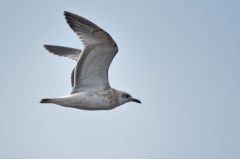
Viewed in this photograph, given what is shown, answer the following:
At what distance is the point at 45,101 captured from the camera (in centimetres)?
1512

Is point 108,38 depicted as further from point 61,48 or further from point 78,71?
point 61,48

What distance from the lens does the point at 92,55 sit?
1583 centimetres

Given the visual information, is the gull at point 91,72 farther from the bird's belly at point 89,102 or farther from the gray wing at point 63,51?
the gray wing at point 63,51

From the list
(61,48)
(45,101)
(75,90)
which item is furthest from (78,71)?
(61,48)

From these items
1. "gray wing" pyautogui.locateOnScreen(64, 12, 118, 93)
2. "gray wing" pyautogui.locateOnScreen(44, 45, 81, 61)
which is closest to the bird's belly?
"gray wing" pyautogui.locateOnScreen(64, 12, 118, 93)

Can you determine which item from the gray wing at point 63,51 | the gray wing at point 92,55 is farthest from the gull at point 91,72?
the gray wing at point 63,51

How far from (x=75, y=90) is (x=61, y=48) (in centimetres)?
451

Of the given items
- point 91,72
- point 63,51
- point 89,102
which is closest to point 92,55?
point 91,72

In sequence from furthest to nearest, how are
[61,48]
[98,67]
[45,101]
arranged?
[61,48], [98,67], [45,101]

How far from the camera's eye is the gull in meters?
15.5

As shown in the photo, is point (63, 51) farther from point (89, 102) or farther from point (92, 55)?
point (89, 102)

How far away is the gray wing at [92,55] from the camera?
1547 centimetres

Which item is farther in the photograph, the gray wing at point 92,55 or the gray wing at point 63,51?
the gray wing at point 63,51

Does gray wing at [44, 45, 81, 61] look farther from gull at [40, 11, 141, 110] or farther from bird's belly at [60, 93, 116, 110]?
bird's belly at [60, 93, 116, 110]
